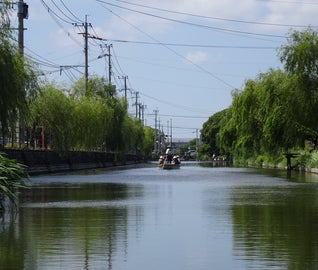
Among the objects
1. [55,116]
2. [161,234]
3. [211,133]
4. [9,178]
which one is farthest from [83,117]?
[211,133]

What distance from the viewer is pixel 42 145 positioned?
198 feet

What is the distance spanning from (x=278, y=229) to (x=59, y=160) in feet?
154

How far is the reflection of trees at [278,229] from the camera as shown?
38.2ft

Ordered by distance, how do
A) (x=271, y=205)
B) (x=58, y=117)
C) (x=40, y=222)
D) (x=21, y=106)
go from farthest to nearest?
1. (x=58, y=117)
2. (x=21, y=106)
3. (x=271, y=205)
4. (x=40, y=222)

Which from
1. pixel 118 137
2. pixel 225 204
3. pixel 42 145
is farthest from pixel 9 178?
pixel 118 137

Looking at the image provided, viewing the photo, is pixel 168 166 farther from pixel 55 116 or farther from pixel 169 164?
pixel 55 116

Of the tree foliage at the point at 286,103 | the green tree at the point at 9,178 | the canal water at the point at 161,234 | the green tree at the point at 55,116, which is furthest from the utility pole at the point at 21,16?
the green tree at the point at 9,178

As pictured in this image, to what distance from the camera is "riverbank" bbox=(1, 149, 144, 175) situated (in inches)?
1918

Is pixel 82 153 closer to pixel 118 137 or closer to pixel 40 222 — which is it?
pixel 118 137

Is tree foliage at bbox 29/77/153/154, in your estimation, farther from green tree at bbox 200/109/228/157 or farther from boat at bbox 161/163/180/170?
green tree at bbox 200/109/228/157

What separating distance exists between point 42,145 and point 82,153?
1115 centimetres

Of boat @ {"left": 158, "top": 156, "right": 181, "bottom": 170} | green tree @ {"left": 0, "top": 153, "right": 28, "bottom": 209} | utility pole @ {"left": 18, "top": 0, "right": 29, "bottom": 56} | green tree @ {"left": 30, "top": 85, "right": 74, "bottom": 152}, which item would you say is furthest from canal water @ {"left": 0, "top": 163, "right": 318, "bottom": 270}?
boat @ {"left": 158, "top": 156, "right": 181, "bottom": 170}

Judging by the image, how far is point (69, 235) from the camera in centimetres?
1447

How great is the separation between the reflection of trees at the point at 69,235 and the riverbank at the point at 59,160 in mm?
15209
